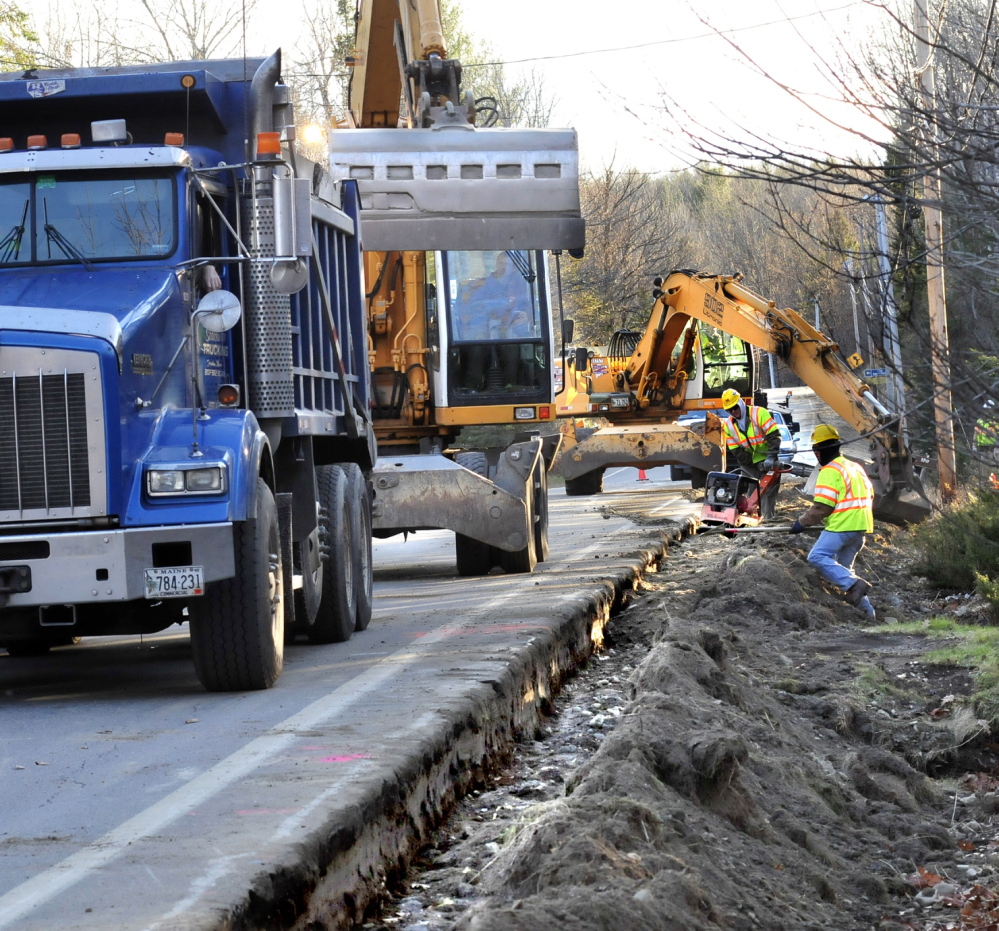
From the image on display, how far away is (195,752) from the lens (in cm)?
616

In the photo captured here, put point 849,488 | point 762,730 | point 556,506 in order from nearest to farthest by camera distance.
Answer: point 762,730 → point 849,488 → point 556,506

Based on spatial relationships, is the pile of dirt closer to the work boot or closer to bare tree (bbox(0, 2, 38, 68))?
the work boot

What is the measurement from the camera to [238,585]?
24.3ft

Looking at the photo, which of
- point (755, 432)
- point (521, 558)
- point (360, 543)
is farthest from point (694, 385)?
point (360, 543)

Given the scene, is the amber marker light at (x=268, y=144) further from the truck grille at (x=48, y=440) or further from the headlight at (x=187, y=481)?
the headlight at (x=187, y=481)

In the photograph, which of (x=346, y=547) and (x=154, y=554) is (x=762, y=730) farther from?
(x=346, y=547)

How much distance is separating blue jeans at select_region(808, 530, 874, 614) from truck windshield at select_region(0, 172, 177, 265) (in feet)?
22.7

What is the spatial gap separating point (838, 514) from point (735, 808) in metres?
7.79

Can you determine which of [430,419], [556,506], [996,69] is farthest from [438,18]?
[556,506]

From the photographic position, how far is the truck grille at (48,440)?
705 cm

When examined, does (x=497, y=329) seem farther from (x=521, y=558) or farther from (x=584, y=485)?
(x=584, y=485)

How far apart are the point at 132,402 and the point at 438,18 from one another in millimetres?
8000

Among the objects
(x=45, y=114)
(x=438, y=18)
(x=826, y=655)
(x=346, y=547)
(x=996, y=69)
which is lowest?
(x=826, y=655)

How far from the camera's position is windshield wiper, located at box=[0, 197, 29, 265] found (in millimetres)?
7930
